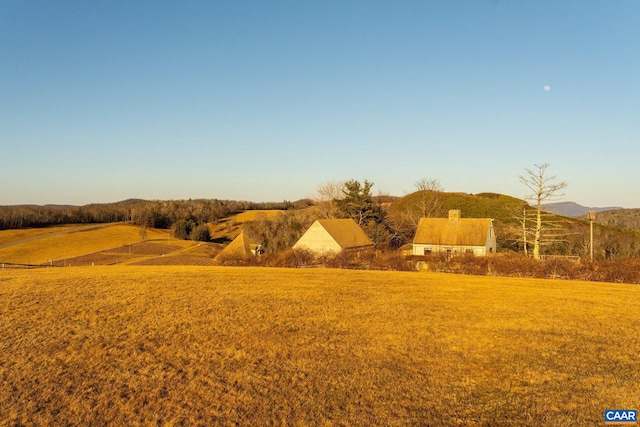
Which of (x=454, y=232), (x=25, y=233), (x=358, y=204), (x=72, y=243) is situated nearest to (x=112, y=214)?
(x=25, y=233)

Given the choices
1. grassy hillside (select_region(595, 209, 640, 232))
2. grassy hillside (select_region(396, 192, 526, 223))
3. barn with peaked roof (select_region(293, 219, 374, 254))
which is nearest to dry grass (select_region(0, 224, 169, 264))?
barn with peaked roof (select_region(293, 219, 374, 254))

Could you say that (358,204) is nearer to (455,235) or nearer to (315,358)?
(455,235)

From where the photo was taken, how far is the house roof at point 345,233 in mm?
50406

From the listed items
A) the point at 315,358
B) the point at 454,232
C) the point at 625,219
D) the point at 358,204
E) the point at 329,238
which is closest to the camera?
the point at 315,358

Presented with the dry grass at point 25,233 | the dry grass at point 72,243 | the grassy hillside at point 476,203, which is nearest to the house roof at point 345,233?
the grassy hillside at point 476,203

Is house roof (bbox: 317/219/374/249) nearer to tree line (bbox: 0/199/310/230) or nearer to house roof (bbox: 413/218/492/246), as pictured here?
house roof (bbox: 413/218/492/246)

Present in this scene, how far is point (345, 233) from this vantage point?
173 feet

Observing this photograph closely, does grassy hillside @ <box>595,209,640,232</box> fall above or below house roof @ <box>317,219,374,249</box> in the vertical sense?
above

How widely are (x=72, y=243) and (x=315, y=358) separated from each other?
295ft

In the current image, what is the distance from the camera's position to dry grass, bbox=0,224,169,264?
76.5m

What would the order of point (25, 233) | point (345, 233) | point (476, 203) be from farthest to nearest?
point (25, 233) < point (476, 203) < point (345, 233)

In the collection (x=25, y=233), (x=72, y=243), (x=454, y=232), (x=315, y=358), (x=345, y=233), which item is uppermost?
(x=454, y=232)

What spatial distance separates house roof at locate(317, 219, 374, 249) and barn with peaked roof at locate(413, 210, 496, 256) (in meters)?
7.12

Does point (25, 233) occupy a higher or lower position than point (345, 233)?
lower
